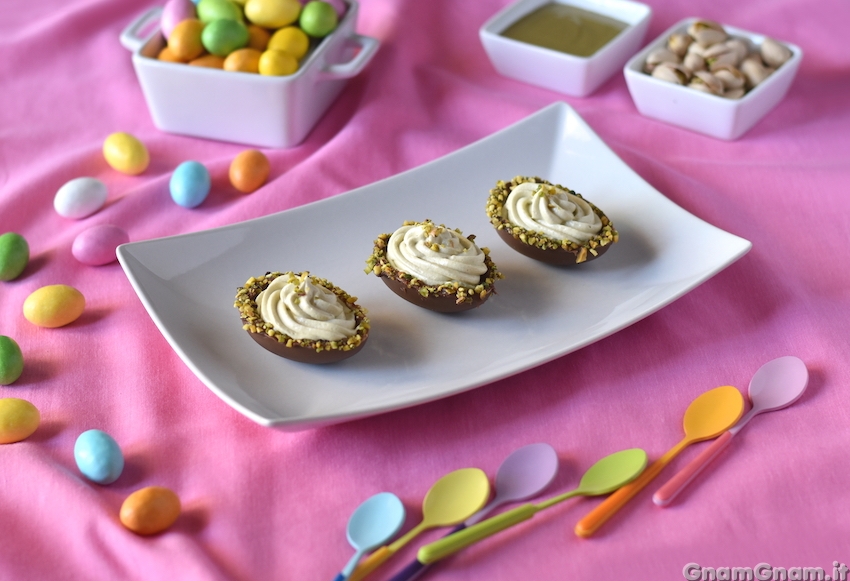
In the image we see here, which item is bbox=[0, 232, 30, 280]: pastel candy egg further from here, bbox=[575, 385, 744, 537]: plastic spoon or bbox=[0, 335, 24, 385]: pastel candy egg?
bbox=[575, 385, 744, 537]: plastic spoon

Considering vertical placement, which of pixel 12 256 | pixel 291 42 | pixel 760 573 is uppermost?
pixel 291 42

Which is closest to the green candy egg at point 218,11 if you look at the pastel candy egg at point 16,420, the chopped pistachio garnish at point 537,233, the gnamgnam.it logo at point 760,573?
the chopped pistachio garnish at point 537,233

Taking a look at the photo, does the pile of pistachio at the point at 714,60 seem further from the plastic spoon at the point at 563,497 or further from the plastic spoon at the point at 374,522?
the plastic spoon at the point at 374,522

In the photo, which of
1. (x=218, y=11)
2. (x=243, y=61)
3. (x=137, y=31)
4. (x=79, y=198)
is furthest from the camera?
(x=137, y=31)

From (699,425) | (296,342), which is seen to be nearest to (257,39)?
(296,342)

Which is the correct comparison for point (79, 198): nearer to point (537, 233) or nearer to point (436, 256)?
point (436, 256)

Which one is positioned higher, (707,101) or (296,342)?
(707,101)
